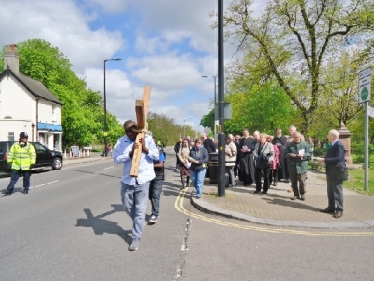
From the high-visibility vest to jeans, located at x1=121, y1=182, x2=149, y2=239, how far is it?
610 centimetres

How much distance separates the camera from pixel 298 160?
320 inches

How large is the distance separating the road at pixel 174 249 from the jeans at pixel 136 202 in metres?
0.31

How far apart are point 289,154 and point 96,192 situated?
587 cm

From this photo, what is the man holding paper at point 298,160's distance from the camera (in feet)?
→ 26.6

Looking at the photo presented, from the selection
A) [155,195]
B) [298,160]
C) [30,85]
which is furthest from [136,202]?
[30,85]

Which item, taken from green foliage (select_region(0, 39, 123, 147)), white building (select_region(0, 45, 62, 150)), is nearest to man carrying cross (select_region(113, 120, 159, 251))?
white building (select_region(0, 45, 62, 150))

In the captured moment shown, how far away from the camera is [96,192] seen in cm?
1027

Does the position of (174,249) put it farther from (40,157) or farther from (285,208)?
(40,157)

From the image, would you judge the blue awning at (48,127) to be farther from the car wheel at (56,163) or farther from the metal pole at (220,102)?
the metal pole at (220,102)

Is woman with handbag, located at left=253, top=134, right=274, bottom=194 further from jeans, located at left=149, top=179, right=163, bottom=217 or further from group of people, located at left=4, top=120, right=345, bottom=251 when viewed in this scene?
jeans, located at left=149, top=179, right=163, bottom=217

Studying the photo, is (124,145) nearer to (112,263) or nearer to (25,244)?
(112,263)

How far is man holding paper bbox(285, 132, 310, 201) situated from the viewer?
8.11m

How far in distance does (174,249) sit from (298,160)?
179 inches

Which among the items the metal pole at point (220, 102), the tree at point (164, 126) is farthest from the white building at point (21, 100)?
the tree at point (164, 126)
